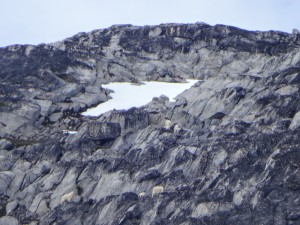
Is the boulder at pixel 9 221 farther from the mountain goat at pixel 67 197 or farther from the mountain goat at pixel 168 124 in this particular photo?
the mountain goat at pixel 168 124

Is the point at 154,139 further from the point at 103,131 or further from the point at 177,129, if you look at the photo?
the point at 103,131

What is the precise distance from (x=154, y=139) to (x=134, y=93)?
884 inches

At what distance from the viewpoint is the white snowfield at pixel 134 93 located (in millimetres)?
83887

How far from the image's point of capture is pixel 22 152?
6844 cm

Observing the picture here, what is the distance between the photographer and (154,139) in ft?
215

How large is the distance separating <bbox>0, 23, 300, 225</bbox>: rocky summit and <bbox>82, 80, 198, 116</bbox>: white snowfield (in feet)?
3.23

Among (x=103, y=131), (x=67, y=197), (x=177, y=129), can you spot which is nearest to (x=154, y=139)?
(x=177, y=129)

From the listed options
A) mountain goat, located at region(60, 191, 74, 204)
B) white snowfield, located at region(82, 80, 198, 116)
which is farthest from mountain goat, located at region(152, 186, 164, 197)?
white snowfield, located at region(82, 80, 198, 116)

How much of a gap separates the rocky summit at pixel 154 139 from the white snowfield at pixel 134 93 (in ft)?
3.23

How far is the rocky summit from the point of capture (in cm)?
5466

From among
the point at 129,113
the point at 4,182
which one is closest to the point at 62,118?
the point at 129,113

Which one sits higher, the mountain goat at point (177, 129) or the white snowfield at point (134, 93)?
the mountain goat at point (177, 129)

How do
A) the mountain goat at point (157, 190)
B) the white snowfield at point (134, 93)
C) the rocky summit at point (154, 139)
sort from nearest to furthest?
the rocky summit at point (154, 139), the mountain goat at point (157, 190), the white snowfield at point (134, 93)

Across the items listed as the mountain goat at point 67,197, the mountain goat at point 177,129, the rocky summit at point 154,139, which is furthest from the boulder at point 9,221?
the mountain goat at point 177,129
